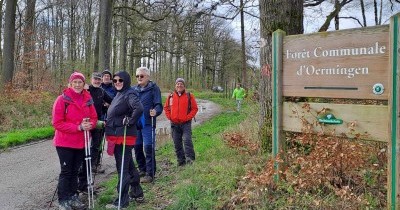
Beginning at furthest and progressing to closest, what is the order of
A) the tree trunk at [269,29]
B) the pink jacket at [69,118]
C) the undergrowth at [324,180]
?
1. the tree trunk at [269,29]
2. the pink jacket at [69,118]
3. the undergrowth at [324,180]

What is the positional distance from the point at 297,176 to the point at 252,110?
13.6 feet

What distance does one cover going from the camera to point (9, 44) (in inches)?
687

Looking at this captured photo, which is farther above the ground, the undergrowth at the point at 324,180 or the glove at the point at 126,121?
the glove at the point at 126,121

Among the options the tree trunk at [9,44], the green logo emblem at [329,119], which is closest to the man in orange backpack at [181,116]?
the green logo emblem at [329,119]

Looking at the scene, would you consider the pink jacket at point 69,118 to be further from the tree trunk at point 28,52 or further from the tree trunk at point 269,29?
the tree trunk at point 28,52

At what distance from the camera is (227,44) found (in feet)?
154

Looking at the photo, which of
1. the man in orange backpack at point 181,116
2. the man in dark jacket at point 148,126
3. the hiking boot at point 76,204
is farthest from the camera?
the man in orange backpack at point 181,116

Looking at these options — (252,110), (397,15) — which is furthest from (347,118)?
(252,110)

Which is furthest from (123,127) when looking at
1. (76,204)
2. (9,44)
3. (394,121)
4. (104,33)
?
(9,44)

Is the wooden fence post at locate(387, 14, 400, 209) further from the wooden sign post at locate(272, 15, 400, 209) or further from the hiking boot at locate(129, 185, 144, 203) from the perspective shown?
the hiking boot at locate(129, 185, 144, 203)

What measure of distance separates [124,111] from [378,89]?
3299 mm

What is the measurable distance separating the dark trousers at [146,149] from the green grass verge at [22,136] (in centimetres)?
559

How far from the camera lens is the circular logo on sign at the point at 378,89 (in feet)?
12.9

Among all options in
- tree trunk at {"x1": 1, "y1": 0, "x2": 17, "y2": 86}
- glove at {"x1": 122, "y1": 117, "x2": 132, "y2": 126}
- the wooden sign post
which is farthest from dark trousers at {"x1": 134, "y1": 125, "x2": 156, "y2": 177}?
tree trunk at {"x1": 1, "y1": 0, "x2": 17, "y2": 86}
